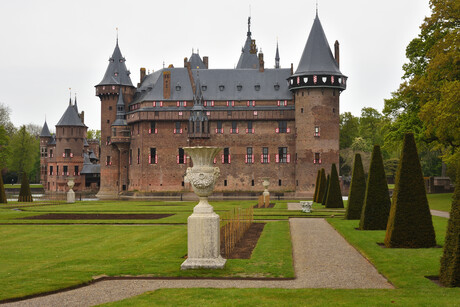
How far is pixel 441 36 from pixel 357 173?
1266cm

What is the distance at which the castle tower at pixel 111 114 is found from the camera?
231ft

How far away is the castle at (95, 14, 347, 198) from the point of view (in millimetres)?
61219

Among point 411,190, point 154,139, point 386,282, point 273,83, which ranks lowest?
point 386,282

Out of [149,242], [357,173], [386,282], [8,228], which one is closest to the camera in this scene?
[386,282]

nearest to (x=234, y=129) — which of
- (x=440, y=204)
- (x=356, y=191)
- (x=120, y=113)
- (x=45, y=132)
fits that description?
(x=120, y=113)

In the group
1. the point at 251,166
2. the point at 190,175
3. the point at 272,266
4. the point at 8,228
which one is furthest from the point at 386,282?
the point at 251,166

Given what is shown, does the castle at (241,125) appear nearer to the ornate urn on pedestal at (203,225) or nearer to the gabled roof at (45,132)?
the gabled roof at (45,132)

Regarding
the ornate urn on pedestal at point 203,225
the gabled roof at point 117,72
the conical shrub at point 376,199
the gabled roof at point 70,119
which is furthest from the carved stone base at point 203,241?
the gabled roof at point 70,119

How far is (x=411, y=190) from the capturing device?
14930mm

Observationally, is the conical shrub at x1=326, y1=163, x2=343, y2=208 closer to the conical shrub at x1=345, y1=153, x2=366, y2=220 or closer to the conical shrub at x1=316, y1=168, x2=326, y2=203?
the conical shrub at x1=316, y1=168, x2=326, y2=203

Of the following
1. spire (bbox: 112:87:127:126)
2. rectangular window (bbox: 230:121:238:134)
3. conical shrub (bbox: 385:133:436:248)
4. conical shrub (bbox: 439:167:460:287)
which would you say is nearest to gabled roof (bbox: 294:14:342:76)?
rectangular window (bbox: 230:121:238:134)

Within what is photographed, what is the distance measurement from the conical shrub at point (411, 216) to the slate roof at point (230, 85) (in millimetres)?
51225

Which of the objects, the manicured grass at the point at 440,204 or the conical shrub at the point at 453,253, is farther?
the manicured grass at the point at 440,204

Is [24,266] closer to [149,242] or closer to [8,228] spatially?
[149,242]
